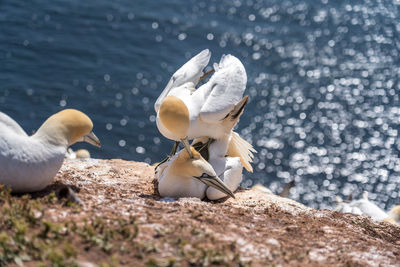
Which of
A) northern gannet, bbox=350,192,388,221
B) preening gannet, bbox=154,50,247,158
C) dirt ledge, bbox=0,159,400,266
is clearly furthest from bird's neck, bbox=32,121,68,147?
northern gannet, bbox=350,192,388,221

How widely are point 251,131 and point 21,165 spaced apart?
12.6 m

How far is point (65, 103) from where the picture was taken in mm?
17656

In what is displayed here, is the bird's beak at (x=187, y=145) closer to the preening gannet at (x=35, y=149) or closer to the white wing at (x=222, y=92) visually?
the white wing at (x=222, y=92)

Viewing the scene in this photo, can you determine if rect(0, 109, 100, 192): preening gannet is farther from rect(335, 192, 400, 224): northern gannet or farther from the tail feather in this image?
rect(335, 192, 400, 224): northern gannet

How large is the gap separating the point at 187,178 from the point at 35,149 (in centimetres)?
201

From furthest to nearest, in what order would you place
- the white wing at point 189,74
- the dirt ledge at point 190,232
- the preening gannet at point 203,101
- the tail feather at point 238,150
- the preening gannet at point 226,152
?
the tail feather at point 238,150 → the white wing at point 189,74 → the preening gannet at point 226,152 → the preening gannet at point 203,101 → the dirt ledge at point 190,232

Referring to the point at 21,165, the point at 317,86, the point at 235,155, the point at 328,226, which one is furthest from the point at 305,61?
the point at 21,165

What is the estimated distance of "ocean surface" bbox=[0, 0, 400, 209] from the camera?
16.9m

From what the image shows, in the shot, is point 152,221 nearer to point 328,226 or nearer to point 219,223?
point 219,223

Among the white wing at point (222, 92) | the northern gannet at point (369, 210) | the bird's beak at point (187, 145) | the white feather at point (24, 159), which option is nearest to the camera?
the white feather at point (24, 159)

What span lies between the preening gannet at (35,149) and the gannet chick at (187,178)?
1.36 meters

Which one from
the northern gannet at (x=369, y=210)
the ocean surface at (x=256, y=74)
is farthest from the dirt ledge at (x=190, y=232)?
the ocean surface at (x=256, y=74)

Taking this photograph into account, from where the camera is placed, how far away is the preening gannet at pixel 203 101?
22.2 feet

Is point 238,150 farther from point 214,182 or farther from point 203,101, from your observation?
point 214,182
